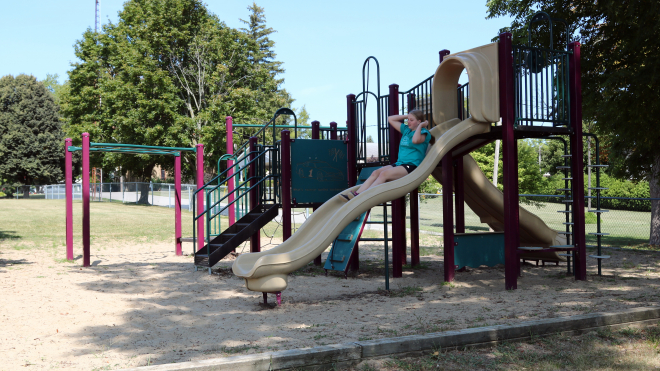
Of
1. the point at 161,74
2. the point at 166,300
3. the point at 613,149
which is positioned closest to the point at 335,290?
the point at 166,300

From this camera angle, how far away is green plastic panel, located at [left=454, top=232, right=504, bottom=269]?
880 cm

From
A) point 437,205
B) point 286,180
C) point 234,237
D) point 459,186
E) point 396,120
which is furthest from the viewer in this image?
point 437,205

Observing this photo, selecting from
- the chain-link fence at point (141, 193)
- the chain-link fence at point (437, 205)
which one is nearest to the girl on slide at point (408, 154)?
the chain-link fence at point (437, 205)

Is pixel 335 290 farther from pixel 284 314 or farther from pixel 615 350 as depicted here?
pixel 615 350

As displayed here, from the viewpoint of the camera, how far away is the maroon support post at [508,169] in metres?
8.00

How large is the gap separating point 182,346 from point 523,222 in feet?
22.8

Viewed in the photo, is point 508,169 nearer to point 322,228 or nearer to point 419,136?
point 419,136

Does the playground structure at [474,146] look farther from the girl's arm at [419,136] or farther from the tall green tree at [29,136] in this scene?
the tall green tree at [29,136]

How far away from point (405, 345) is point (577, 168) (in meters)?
5.71

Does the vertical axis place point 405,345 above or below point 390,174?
below

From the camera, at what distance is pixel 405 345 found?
4500 millimetres

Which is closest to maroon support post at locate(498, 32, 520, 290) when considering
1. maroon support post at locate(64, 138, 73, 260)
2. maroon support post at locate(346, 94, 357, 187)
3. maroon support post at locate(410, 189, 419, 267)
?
maroon support post at locate(410, 189, 419, 267)

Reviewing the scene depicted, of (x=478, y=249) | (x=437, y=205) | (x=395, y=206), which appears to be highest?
(x=395, y=206)

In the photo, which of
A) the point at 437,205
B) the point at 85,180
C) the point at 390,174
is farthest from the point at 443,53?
the point at 437,205
